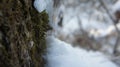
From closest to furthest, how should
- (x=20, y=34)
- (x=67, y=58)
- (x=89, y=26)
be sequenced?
(x=20, y=34) → (x=67, y=58) → (x=89, y=26)

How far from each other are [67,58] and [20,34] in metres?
0.20

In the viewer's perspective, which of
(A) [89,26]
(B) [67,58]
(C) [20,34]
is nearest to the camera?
(C) [20,34]

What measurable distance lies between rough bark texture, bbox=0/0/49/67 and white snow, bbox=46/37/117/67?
3 centimetres

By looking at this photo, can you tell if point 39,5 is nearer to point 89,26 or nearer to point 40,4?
point 40,4

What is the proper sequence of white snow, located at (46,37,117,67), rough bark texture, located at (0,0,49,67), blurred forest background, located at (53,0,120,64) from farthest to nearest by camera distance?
blurred forest background, located at (53,0,120,64) → white snow, located at (46,37,117,67) → rough bark texture, located at (0,0,49,67)

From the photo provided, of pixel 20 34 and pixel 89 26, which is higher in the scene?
pixel 20 34

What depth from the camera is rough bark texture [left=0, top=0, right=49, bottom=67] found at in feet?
2.20

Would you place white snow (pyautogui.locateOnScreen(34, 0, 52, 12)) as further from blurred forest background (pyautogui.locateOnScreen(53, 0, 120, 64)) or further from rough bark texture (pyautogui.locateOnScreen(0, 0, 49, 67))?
blurred forest background (pyautogui.locateOnScreen(53, 0, 120, 64))

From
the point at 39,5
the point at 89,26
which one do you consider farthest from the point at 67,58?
the point at 89,26

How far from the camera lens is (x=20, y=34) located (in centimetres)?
72

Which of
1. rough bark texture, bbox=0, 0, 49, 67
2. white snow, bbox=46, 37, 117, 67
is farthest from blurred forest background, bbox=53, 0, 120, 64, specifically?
rough bark texture, bbox=0, 0, 49, 67

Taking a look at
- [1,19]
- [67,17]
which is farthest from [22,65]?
[67,17]

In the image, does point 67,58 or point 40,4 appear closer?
point 40,4

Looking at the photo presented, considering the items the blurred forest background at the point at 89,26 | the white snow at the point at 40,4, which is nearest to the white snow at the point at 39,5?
the white snow at the point at 40,4
